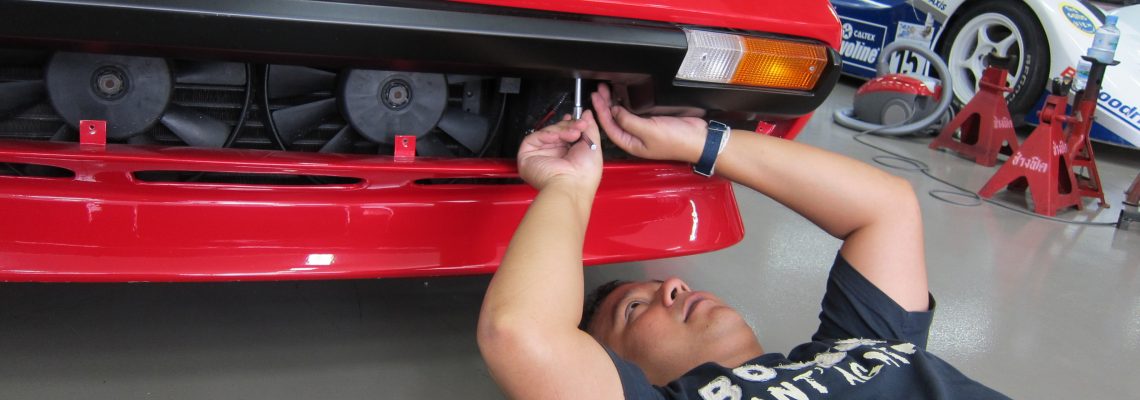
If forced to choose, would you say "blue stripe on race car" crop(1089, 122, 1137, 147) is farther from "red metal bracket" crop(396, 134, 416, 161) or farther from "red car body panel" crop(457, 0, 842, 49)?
"red metal bracket" crop(396, 134, 416, 161)

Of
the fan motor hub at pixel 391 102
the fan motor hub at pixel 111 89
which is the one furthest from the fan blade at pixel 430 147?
the fan motor hub at pixel 111 89

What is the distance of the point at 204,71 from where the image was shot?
1.55 meters

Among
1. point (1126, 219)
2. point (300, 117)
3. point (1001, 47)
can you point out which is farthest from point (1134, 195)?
point (300, 117)

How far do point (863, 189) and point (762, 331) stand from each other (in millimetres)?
700

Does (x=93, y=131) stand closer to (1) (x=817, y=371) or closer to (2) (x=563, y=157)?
(2) (x=563, y=157)

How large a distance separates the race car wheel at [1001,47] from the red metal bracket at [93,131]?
4440 mm

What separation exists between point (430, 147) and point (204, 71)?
42 centimetres

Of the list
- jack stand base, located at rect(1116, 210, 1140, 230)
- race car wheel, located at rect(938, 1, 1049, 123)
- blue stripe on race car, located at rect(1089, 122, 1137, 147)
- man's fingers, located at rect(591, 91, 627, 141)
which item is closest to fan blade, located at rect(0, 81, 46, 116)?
man's fingers, located at rect(591, 91, 627, 141)

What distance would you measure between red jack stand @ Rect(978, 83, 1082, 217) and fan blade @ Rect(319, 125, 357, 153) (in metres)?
2.80

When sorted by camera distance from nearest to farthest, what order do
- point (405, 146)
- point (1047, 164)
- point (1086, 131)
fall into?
1. point (405, 146)
2. point (1047, 164)
3. point (1086, 131)

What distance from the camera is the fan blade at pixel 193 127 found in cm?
158

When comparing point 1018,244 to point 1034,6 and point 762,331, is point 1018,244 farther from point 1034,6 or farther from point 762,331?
point 1034,6

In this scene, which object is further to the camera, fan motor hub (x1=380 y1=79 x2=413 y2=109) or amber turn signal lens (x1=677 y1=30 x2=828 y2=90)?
fan motor hub (x1=380 y1=79 x2=413 y2=109)

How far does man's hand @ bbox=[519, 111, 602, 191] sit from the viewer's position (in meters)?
1.24
